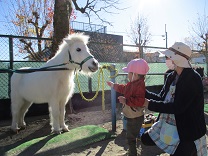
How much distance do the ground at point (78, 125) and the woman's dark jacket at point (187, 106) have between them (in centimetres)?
143

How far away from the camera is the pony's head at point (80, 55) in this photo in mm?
3797

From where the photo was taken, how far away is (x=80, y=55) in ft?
13.0

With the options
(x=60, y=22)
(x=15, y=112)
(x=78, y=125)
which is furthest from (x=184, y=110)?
(x=60, y=22)

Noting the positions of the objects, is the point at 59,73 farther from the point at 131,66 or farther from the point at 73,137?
the point at 131,66

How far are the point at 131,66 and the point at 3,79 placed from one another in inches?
171

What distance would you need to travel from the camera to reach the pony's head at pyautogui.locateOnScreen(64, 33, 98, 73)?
3797mm

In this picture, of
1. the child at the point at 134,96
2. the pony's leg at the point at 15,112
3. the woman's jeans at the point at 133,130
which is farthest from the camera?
the pony's leg at the point at 15,112

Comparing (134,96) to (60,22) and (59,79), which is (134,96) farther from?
(60,22)

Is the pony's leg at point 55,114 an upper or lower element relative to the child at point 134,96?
lower

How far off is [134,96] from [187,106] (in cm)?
70

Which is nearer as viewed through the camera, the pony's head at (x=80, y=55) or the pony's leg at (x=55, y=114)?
the pony's head at (x=80, y=55)

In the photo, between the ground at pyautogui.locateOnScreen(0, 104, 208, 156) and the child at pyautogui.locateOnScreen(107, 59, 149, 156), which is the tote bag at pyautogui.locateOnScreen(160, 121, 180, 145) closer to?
the child at pyautogui.locateOnScreen(107, 59, 149, 156)

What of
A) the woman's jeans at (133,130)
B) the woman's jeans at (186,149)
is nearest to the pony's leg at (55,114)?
the woman's jeans at (133,130)

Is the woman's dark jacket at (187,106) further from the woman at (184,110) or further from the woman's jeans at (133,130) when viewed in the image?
the woman's jeans at (133,130)
